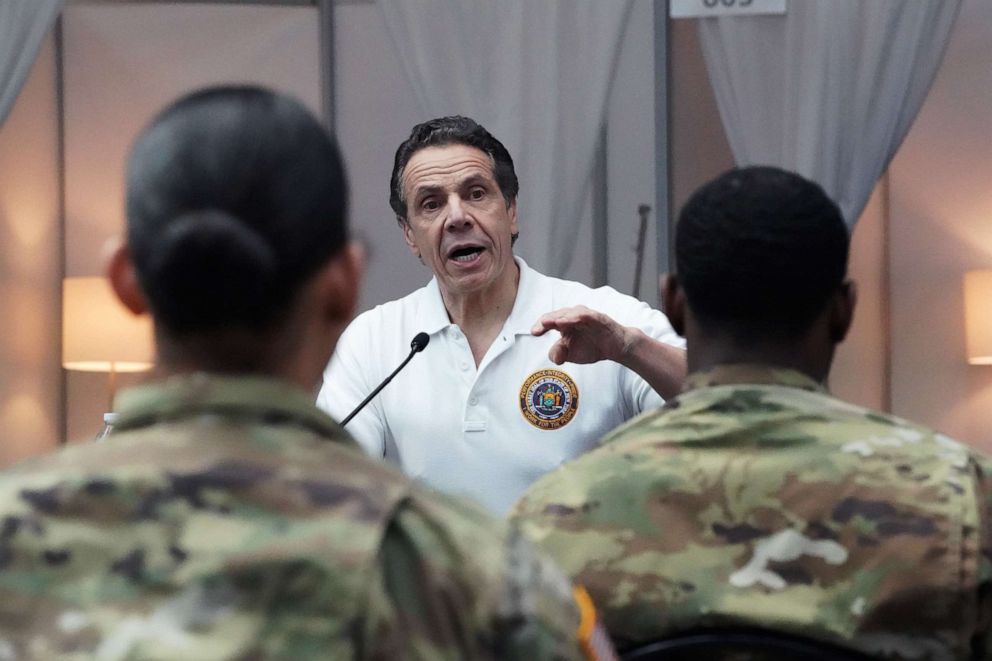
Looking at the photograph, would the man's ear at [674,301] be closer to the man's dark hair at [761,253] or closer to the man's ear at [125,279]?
the man's dark hair at [761,253]

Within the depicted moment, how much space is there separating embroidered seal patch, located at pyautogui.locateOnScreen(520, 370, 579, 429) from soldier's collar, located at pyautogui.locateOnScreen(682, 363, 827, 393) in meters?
1.20

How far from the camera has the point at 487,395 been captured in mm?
2750

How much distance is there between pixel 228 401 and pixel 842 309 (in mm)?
717

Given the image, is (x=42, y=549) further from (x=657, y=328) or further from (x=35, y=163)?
(x=35, y=163)

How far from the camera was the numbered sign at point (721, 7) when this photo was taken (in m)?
4.14

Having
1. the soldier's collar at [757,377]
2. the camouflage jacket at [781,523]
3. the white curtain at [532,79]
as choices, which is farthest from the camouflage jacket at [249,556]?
the white curtain at [532,79]

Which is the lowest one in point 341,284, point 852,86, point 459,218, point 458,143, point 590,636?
point 590,636

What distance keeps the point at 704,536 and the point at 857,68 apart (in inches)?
114

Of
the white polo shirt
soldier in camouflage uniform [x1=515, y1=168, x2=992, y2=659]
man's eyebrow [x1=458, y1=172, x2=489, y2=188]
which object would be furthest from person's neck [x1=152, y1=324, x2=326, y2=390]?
man's eyebrow [x1=458, y1=172, x2=489, y2=188]

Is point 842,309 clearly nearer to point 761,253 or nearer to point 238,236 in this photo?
point 761,253

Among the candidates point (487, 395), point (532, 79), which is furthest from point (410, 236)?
point (532, 79)

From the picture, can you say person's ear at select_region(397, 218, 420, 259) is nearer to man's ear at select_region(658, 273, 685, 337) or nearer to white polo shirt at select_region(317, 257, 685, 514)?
white polo shirt at select_region(317, 257, 685, 514)

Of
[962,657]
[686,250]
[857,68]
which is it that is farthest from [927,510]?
[857,68]

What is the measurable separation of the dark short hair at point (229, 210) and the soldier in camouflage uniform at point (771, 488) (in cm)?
52
